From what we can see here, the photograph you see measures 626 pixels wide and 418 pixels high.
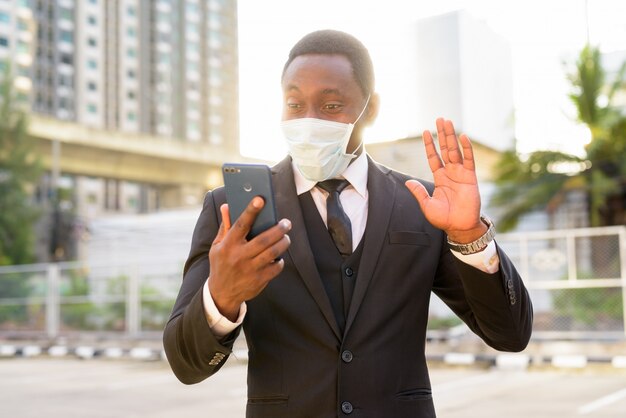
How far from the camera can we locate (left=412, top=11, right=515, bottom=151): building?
32.4 metres

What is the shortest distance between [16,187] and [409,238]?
31.4m

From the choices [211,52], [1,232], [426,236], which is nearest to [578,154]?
[426,236]

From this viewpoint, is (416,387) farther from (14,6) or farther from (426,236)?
(14,6)

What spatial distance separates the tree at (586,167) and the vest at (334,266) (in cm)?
1561

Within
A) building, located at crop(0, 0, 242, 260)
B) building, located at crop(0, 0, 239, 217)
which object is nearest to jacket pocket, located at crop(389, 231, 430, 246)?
building, located at crop(0, 0, 242, 260)

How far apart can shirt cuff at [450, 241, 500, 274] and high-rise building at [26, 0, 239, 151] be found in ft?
250

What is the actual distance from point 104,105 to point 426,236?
8381 cm

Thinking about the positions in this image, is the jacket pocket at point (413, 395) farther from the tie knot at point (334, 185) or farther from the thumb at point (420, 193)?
the tie knot at point (334, 185)

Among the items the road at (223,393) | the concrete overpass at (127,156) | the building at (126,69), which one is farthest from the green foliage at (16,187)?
the building at (126,69)

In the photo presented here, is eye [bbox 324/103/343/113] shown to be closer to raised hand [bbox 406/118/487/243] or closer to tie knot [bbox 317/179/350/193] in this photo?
tie knot [bbox 317/179/350/193]

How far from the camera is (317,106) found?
1931 mm

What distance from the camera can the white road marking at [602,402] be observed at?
7.77 metres

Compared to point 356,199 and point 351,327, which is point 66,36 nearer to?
point 356,199

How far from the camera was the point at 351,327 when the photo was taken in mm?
1759
